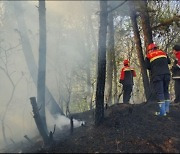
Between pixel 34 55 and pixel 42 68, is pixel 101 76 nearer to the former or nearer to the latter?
pixel 42 68

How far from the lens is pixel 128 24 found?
55.2ft

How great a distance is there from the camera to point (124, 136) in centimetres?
699

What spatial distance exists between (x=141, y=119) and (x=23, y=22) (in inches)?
222

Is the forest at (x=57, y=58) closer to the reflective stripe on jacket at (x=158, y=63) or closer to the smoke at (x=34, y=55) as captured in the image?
the smoke at (x=34, y=55)

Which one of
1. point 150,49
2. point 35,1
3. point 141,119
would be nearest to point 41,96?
point 141,119

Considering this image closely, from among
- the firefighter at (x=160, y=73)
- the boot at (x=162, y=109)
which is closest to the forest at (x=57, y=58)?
the boot at (x=162, y=109)

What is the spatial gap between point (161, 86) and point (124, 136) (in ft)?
7.32

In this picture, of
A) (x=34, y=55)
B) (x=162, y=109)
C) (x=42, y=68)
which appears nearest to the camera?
(x=42, y=68)

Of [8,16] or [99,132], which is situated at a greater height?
[8,16]

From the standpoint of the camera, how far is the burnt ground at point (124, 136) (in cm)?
645

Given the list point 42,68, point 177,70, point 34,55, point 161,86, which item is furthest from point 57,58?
point 161,86

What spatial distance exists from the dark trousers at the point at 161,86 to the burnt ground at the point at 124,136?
1.77 feet

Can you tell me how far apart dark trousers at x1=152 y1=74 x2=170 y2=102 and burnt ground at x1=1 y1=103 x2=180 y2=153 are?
1.77 ft

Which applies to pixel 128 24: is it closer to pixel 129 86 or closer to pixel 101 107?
pixel 129 86
